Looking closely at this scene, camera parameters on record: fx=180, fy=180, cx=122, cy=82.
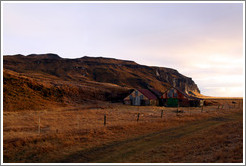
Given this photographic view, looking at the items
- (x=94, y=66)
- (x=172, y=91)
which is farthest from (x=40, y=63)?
(x=172, y=91)

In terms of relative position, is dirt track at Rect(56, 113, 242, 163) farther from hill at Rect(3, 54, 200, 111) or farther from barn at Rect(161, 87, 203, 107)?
barn at Rect(161, 87, 203, 107)

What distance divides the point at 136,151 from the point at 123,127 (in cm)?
700

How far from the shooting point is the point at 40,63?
12038 cm

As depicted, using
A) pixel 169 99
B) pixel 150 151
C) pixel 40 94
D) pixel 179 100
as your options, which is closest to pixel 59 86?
pixel 40 94

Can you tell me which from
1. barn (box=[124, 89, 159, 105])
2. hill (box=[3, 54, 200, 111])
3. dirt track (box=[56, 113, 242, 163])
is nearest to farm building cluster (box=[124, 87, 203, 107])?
barn (box=[124, 89, 159, 105])

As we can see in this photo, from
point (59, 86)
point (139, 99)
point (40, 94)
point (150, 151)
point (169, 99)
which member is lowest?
point (150, 151)

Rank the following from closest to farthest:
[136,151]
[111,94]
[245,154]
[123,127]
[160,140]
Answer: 1. [245,154]
2. [136,151]
3. [160,140]
4. [123,127]
5. [111,94]

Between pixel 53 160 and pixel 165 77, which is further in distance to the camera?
pixel 165 77

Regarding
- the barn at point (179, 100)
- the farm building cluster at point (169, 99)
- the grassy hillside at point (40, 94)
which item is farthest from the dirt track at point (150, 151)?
the barn at point (179, 100)

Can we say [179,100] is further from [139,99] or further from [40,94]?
[40,94]

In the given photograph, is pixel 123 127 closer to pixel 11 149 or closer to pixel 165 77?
pixel 11 149

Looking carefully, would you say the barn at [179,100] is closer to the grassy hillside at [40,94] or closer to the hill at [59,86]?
the hill at [59,86]

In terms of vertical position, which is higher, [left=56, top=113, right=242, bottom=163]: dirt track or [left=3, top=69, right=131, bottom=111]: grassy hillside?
[left=3, top=69, right=131, bottom=111]: grassy hillside

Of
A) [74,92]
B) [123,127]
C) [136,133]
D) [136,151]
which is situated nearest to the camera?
[136,151]
